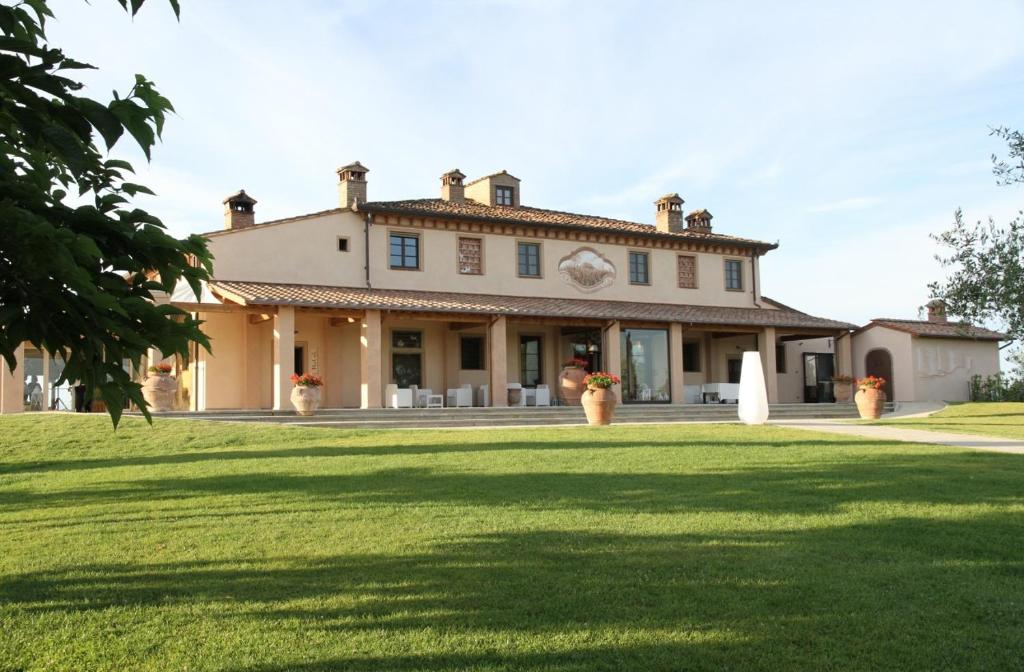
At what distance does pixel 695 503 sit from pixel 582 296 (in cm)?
1854

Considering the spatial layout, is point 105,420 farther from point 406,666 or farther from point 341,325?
point 406,666

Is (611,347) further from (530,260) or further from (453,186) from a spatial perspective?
(453,186)

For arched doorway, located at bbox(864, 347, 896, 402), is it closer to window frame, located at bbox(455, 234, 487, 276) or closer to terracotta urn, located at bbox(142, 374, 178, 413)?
window frame, located at bbox(455, 234, 487, 276)

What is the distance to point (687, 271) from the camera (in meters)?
28.2

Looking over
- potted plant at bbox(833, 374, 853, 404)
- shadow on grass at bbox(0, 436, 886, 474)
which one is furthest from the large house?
shadow on grass at bbox(0, 436, 886, 474)

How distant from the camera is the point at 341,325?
22.7 m

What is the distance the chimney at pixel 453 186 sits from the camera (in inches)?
1041

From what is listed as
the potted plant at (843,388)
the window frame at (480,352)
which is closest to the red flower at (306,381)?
the window frame at (480,352)

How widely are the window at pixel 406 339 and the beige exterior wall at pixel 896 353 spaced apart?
1520cm

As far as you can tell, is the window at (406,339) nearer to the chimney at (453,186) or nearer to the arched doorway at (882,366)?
the chimney at (453,186)

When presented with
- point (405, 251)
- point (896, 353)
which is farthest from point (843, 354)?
point (405, 251)

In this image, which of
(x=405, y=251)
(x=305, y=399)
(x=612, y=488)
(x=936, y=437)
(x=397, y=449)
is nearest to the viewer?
(x=612, y=488)

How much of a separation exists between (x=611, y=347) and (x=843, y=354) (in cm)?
877

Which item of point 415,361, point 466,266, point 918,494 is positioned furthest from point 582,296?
point 918,494
